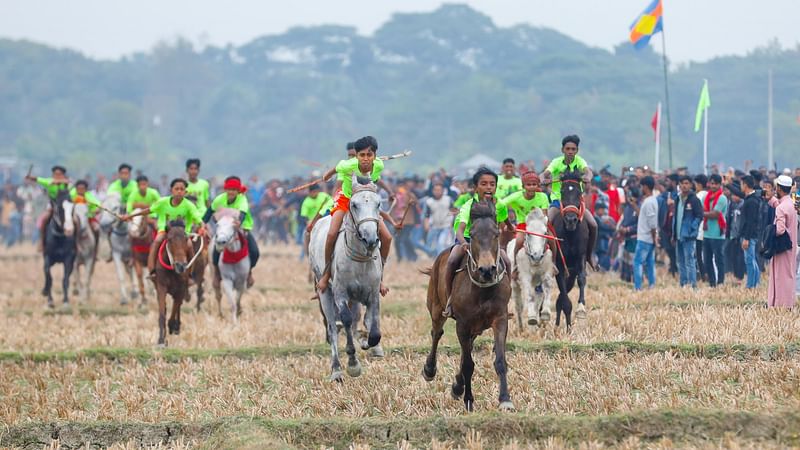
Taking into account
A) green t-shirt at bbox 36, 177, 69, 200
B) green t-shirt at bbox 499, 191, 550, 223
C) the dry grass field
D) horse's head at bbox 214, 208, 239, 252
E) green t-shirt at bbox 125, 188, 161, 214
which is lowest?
the dry grass field

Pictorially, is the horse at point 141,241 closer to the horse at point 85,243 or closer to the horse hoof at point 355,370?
→ the horse at point 85,243

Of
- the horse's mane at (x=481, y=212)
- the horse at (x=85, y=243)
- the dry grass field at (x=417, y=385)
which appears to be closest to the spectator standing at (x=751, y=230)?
the dry grass field at (x=417, y=385)

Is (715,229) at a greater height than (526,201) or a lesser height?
lesser

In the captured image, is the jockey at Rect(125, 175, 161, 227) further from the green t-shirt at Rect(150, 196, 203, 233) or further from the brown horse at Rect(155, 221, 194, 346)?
the brown horse at Rect(155, 221, 194, 346)

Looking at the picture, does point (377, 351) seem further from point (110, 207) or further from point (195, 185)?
point (110, 207)

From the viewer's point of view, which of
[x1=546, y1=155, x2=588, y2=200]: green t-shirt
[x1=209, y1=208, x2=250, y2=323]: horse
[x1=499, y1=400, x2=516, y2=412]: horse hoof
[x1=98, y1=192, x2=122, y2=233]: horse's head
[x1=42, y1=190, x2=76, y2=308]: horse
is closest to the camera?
[x1=499, y1=400, x2=516, y2=412]: horse hoof

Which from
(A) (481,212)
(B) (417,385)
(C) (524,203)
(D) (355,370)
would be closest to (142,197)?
(C) (524,203)

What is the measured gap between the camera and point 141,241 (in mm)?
21875

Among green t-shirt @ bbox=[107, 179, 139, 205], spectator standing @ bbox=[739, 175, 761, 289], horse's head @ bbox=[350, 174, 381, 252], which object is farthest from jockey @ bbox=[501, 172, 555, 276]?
green t-shirt @ bbox=[107, 179, 139, 205]

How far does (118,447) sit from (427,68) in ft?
336

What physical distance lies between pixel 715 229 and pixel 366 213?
9.58 m

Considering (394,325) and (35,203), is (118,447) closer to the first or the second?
(394,325)

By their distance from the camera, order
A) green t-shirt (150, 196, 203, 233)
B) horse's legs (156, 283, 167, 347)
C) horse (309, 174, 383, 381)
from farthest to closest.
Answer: green t-shirt (150, 196, 203, 233), horse's legs (156, 283, 167, 347), horse (309, 174, 383, 381)

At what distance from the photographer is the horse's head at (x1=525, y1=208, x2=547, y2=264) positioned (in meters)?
15.7
